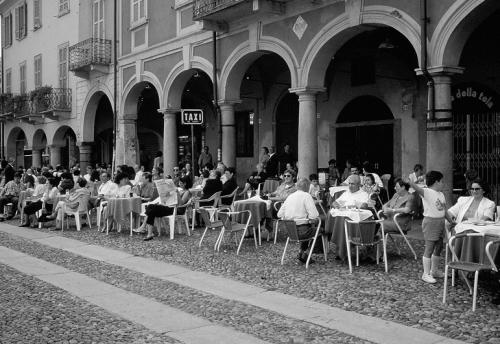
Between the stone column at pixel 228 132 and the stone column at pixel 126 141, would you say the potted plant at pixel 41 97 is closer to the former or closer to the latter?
the stone column at pixel 126 141

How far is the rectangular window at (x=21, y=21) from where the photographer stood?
28.9 meters

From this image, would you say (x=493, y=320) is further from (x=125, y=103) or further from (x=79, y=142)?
(x=79, y=142)

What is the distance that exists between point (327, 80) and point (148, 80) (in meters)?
5.89

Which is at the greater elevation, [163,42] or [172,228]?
[163,42]

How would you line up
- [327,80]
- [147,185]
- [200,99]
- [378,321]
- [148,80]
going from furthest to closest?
[200,99]
[148,80]
[327,80]
[147,185]
[378,321]

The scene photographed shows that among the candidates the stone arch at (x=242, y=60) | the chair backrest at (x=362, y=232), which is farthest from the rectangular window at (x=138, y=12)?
the chair backrest at (x=362, y=232)

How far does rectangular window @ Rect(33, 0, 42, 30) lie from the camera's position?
1069 inches

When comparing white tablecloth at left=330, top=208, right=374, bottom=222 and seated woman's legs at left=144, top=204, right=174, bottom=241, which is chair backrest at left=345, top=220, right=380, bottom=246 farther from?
seated woman's legs at left=144, top=204, right=174, bottom=241

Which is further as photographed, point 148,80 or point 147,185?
point 148,80

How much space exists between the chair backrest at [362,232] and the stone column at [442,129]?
3.28 metres

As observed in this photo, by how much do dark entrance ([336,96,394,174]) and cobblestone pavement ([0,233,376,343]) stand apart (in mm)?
9497

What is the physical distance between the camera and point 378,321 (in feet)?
18.9

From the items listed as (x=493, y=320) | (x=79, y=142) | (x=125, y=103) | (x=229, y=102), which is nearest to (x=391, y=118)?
(x=229, y=102)

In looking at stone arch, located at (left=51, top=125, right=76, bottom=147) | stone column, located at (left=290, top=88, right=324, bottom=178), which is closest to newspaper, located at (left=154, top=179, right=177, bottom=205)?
stone column, located at (left=290, top=88, right=324, bottom=178)
